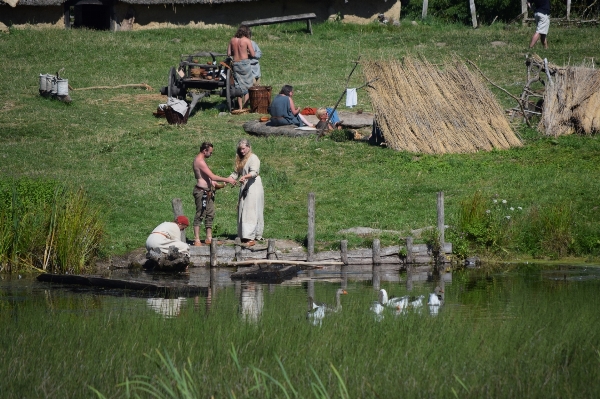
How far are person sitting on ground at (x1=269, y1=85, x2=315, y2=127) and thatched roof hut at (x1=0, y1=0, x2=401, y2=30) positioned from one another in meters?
13.7

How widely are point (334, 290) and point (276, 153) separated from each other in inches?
331

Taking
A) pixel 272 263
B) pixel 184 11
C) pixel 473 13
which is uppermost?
pixel 473 13

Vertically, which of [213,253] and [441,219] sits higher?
[441,219]

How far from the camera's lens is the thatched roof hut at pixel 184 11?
3750 centimetres

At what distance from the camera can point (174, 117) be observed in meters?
26.0

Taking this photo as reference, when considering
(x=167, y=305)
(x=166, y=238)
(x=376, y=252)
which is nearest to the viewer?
(x=167, y=305)

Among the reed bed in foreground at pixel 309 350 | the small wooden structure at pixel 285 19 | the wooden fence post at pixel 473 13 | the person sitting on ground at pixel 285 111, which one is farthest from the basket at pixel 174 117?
the wooden fence post at pixel 473 13

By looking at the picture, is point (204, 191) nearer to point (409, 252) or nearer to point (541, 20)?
point (409, 252)

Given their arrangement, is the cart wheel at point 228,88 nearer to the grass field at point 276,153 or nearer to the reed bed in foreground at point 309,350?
the grass field at point 276,153

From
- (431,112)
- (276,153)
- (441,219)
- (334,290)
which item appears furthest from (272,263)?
(431,112)

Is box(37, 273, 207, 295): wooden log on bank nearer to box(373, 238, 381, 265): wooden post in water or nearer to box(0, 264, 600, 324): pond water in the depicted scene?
box(0, 264, 600, 324): pond water

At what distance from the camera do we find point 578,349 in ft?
33.6

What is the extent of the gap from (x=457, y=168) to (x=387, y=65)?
10.8 feet

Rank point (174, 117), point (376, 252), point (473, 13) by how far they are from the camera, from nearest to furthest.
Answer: point (376, 252) < point (174, 117) < point (473, 13)
